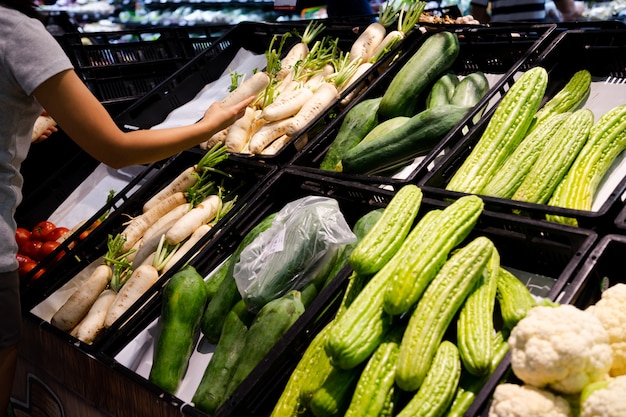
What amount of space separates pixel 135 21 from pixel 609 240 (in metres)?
7.79

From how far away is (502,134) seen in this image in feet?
7.13

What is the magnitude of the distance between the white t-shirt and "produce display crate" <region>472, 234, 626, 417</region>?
1.45 m

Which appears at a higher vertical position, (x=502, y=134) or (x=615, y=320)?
(x=502, y=134)

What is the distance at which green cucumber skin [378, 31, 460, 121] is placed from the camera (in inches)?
110

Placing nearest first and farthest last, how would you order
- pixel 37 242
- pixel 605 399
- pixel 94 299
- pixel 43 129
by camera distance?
1. pixel 605 399
2. pixel 94 299
3. pixel 37 242
4. pixel 43 129

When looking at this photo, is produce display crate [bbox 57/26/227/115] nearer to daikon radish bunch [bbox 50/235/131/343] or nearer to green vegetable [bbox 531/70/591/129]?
daikon radish bunch [bbox 50/235/131/343]

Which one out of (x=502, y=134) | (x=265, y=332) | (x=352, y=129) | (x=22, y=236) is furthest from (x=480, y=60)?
(x=22, y=236)

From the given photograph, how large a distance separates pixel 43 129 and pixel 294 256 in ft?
7.51

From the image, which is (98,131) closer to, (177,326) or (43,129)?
(177,326)

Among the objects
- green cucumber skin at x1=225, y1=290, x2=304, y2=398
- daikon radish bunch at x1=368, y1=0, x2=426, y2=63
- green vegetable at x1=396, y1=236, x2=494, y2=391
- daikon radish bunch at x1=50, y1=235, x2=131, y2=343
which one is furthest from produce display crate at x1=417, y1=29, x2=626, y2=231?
daikon radish bunch at x1=50, y1=235, x2=131, y2=343

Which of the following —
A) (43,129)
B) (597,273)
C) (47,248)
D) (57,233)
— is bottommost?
(47,248)

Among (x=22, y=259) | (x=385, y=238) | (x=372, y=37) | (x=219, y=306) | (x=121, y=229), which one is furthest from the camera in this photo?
(x=372, y=37)

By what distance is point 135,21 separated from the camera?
27.0ft

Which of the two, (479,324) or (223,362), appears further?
(223,362)
